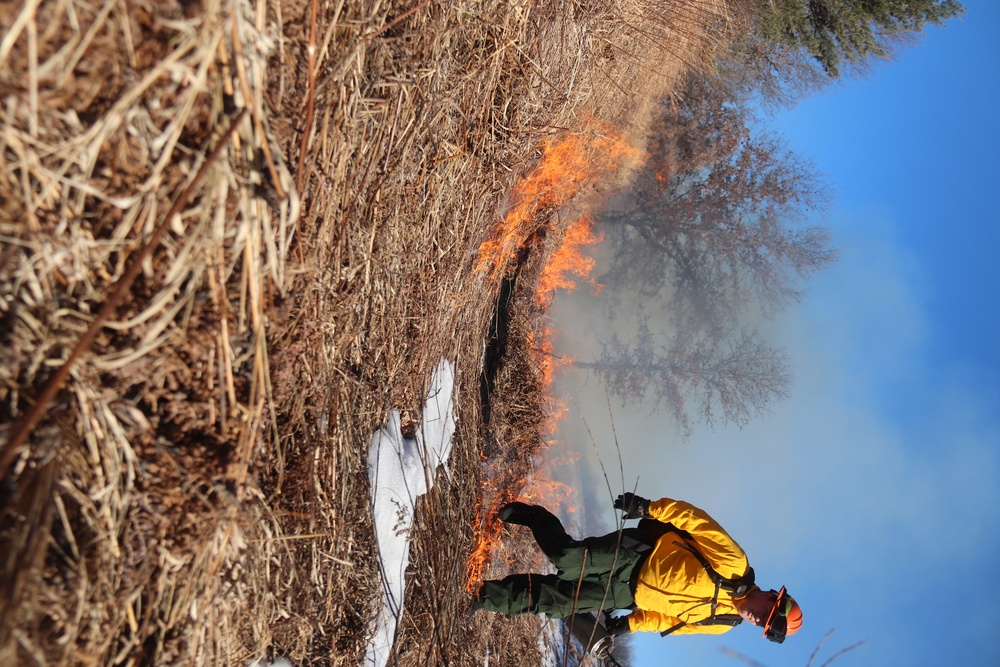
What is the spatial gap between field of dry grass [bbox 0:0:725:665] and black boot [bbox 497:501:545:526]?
1.16 meters

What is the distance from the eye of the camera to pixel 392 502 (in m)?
3.30

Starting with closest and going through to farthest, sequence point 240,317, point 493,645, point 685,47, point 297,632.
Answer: point 240,317, point 297,632, point 493,645, point 685,47

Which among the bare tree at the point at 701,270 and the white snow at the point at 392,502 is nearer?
the white snow at the point at 392,502

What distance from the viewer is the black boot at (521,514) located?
14.4 feet

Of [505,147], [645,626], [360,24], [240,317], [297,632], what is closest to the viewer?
[240,317]

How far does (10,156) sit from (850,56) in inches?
396

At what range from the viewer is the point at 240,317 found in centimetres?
185

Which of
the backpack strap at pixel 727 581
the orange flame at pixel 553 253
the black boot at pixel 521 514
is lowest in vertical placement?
the backpack strap at pixel 727 581

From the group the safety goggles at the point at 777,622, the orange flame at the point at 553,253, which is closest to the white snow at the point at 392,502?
the orange flame at the point at 553,253

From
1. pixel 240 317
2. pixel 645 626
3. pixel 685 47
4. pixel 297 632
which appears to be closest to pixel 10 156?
pixel 240 317

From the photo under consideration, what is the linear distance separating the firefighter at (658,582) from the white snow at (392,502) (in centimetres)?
104

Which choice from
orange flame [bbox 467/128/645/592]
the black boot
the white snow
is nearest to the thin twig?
Result: the white snow

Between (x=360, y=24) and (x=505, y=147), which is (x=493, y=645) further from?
(x=360, y=24)

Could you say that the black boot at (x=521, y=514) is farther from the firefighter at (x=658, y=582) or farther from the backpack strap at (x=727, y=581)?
the backpack strap at (x=727, y=581)
